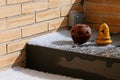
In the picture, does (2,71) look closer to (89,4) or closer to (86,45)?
(86,45)

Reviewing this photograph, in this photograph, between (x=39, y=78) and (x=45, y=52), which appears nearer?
(x=39, y=78)

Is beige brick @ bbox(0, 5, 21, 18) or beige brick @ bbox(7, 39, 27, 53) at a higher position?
beige brick @ bbox(0, 5, 21, 18)

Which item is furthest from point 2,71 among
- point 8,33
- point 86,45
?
point 86,45

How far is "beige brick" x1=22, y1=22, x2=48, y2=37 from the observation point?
215 centimetres

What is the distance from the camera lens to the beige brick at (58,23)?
2367 mm

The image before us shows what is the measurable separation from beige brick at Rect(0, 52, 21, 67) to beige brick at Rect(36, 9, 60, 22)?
0.98 ft

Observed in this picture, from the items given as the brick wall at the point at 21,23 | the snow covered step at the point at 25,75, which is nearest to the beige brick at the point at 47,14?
the brick wall at the point at 21,23

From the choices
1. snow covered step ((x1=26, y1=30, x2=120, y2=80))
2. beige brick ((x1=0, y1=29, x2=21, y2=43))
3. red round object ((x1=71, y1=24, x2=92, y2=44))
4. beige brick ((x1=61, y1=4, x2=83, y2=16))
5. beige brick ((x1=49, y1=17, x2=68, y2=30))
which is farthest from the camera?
beige brick ((x1=61, y1=4, x2=83, y2=16))

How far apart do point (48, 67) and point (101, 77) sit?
1.25 feet

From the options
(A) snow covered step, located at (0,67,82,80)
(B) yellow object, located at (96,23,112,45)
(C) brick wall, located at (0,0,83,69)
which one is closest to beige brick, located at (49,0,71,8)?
(C) brick wall, located at (0,0,83,69)

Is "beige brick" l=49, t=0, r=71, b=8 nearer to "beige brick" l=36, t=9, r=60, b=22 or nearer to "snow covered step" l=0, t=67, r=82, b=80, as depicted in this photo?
"beige brick" l=36, t=9, r=60, b=22

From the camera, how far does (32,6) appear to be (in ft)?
7.13

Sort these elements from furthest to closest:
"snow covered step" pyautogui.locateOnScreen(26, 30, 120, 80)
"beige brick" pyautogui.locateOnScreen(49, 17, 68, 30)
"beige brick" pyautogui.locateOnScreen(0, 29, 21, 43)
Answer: "beige brick" pyautogui.locateOnScreen(49, 17, 68, 30)
"beige brick" pyautogui.locateOnScreen(0, 29, 21, 43)
"snow covered step" pyautogui.locateOnScreen(26, 30, 120, 80)

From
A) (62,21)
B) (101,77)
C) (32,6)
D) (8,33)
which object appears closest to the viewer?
(101,77)
